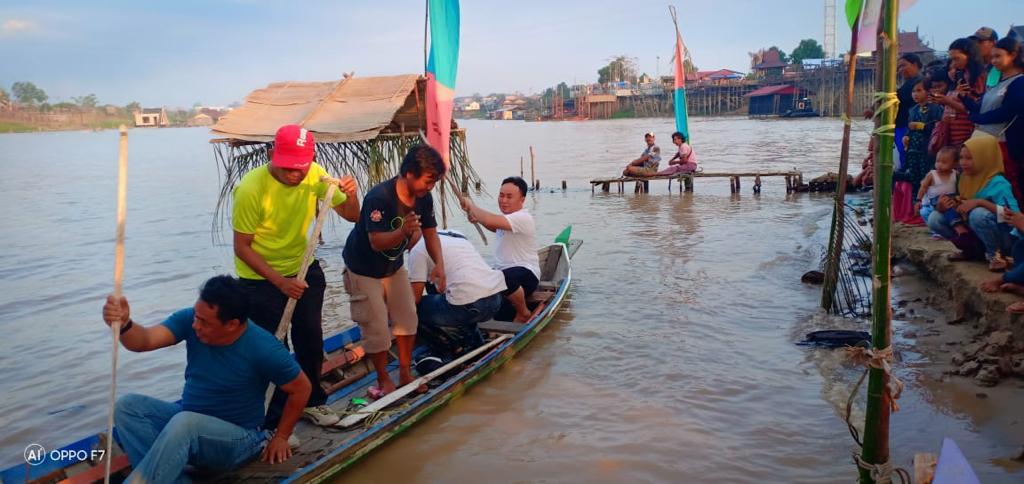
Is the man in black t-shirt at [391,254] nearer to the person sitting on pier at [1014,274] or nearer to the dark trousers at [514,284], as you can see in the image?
the dark trousers at [514,284]

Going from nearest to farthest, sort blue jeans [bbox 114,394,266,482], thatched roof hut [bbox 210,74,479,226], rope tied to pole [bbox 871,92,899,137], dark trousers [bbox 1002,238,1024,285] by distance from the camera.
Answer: rope tied to pole [bbox 871,92,899,137], blue jeans [bbox 114,394,266,482], dark trousers [bbox 1002,238,1024,285], thatched roof hut [bbox 210,74,479,226]

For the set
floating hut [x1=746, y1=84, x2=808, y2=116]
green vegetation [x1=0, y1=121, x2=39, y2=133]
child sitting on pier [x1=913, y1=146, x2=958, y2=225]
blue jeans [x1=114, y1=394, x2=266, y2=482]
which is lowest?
blue jeans [x1=114, y1=394, x2=266, y2=482]

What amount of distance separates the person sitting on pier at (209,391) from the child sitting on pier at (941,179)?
5.76 m

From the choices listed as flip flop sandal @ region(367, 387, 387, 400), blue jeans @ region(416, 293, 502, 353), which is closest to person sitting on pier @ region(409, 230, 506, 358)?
blue jeans @ region(416, 293, 502, 353)

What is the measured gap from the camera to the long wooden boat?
3303 mm

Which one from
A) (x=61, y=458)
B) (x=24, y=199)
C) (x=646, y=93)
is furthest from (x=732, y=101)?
(x=61, y=458)

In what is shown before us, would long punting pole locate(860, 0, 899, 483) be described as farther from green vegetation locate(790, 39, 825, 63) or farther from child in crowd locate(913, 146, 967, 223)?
green vegetation locate(790, 39, 825, 63)

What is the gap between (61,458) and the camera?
10.9 ft

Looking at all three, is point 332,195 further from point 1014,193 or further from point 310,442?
point 1014,193

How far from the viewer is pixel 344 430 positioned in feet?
13.2

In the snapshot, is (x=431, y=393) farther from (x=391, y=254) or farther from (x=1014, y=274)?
(x=1014, y=274)

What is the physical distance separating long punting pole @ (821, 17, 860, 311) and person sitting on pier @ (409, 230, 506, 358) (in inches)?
107

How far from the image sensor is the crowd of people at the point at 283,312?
3.04m

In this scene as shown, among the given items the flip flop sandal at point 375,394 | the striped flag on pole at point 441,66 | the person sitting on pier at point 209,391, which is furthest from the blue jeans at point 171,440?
the striped flag on pole at point 441,66
